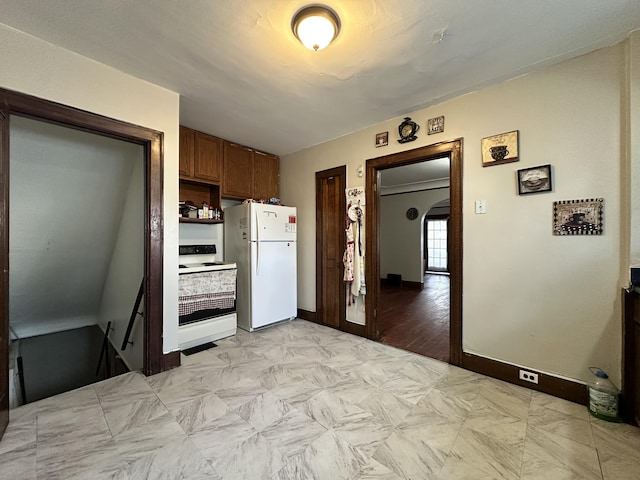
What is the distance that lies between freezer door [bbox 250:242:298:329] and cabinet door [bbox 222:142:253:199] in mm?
823

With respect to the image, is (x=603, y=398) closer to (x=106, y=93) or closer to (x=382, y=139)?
(x=382, y=139)

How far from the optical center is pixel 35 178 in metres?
2.31

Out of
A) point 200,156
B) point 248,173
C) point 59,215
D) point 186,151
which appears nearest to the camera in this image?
point 59,215

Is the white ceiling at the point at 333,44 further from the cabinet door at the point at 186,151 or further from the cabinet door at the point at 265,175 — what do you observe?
the cabinet door at the point at 265,175

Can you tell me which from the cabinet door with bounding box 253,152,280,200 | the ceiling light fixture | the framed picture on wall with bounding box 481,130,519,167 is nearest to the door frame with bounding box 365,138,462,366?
the framed picture on wall with bounding box 481,130,519,167

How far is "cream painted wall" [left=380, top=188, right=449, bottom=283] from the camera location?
6.51 metres

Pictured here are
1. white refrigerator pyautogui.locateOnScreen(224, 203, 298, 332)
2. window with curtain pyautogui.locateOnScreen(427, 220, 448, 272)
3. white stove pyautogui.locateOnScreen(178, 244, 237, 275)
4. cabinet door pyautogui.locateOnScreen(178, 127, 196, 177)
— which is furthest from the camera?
window with curtain pyautogui.locateOnScreen(427, 220, 448, 272)

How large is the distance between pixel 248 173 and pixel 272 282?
156cm

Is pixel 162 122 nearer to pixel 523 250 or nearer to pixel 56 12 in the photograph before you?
pixel 56 12

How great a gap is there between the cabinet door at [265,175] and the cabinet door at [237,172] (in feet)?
0.29

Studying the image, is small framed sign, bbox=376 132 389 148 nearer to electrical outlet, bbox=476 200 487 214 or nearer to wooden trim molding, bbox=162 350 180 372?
electrical outlet, bbox=476 200 487 214

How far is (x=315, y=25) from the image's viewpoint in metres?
1.46

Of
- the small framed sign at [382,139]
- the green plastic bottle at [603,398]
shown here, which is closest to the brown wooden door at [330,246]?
the small framed sign at [382,139]

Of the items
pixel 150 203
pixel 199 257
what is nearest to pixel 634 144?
pixel 150 203
